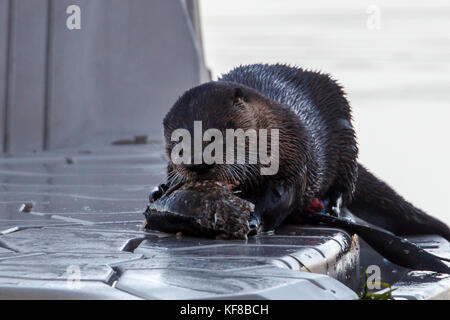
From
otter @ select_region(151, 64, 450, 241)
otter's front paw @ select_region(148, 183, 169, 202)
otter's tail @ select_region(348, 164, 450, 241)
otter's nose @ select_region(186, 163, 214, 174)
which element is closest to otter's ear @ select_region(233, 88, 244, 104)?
otter @ select_region(151, 64, 450, 241)

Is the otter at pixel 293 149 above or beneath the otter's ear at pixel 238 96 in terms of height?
beneath

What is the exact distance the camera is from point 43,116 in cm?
611

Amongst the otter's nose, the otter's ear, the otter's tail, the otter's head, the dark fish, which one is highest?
the otter's ear

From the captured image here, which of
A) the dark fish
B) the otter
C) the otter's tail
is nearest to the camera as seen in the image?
the dark fish

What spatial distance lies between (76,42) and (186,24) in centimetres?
149

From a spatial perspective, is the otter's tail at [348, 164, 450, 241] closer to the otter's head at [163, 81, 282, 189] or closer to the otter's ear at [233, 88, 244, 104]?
the otter's head at [163, 81, 282, 189]

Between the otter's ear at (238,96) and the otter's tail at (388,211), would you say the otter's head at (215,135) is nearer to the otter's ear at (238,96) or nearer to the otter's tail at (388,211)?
the otter's ear at (238,96)

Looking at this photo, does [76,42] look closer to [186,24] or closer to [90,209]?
[186,24]

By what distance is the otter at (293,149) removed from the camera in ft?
10.3

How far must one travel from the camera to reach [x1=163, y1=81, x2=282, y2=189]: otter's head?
3019mm

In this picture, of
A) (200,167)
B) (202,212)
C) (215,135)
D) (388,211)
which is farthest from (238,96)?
(388,211)

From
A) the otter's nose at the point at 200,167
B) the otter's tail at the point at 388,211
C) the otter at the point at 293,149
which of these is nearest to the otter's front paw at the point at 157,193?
the otter at the point at 293,149
